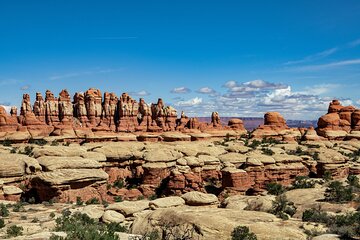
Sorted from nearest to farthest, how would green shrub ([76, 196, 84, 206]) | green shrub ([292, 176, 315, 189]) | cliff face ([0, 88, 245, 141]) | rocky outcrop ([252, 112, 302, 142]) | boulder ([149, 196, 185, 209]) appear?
boulder ([149, 196, 185, 209]), green shrub ([76, 196, 84, 206]), green shrub ([292, 176, 315, 189]), cliff face ([0, 88, 245, 141]), rocky outcrop ([252, 112, 302, 142])

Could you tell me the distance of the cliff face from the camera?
266 feet

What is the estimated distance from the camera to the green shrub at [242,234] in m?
20.4

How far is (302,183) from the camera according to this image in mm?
47062

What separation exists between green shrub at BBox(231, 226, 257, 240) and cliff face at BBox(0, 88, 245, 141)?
60126 mm

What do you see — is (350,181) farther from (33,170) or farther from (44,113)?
(44,113)

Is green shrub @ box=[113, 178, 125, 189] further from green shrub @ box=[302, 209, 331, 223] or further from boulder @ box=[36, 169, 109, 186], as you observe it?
green shrub @ box=[302, 209, 331, 223]

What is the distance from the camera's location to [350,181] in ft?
131

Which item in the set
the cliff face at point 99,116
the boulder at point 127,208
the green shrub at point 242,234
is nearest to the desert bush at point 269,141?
the cliff face at point 99,116

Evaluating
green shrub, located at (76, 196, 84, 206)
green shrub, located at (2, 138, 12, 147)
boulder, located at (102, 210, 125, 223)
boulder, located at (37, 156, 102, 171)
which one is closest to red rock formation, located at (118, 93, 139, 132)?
green shrub, located at (2, 138, 12, 147)

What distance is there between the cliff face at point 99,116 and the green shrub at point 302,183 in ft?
137

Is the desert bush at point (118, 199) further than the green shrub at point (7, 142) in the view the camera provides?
No

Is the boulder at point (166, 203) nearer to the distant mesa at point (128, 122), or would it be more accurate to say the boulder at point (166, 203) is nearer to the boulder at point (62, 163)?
the boulder at point (62, 163)

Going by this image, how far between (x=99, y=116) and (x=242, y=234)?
259 feet

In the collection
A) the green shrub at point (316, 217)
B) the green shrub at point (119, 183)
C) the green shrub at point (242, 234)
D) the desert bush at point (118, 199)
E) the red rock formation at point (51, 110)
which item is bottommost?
the desert bush at point (118, 199)
